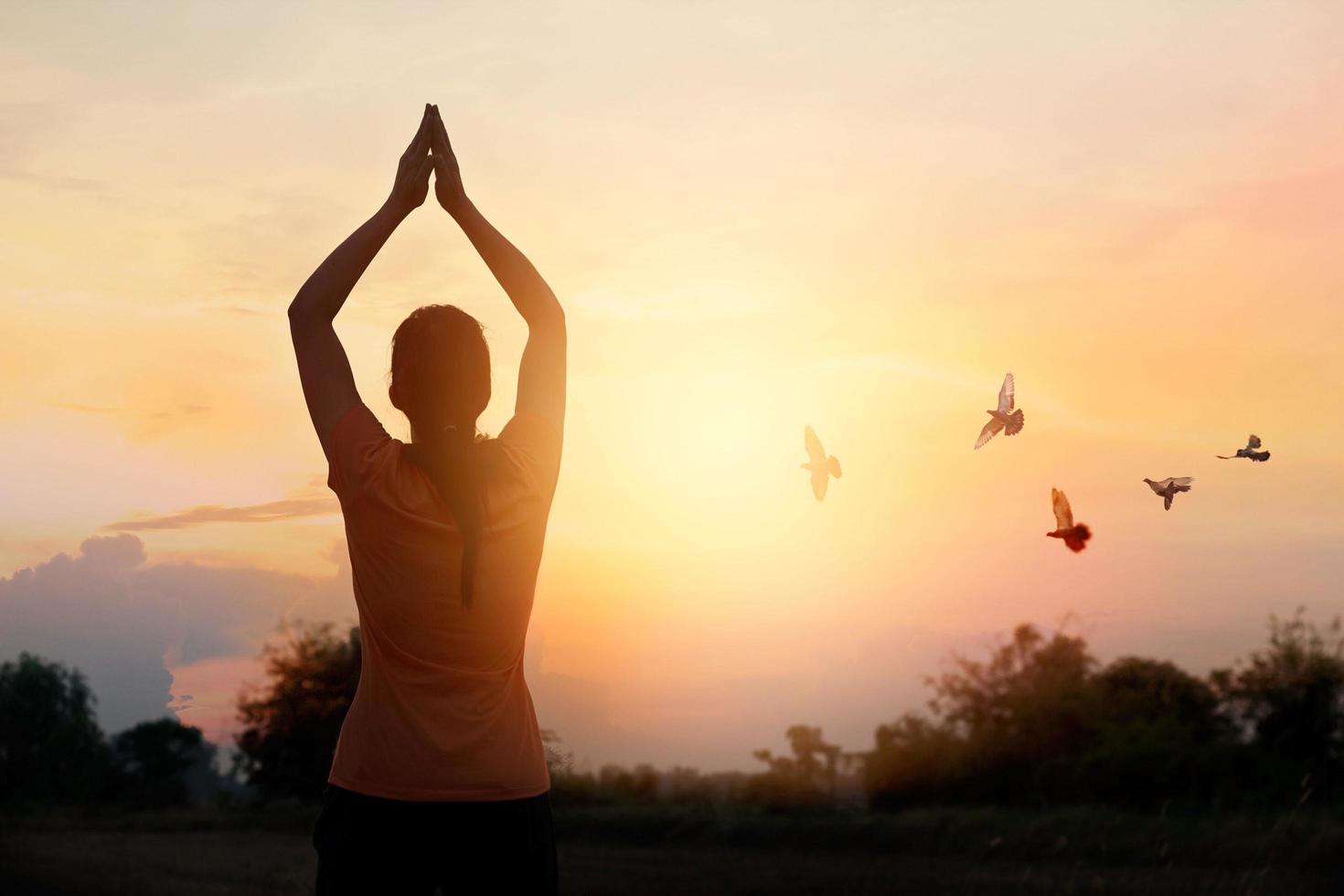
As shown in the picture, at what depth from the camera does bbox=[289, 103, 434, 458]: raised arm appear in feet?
10.8

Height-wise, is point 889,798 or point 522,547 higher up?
point 522,547

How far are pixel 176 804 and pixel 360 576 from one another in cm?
2123

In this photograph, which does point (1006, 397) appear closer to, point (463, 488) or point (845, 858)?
point (463, 488)

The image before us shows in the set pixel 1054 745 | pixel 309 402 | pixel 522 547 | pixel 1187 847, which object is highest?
pixel 309 402

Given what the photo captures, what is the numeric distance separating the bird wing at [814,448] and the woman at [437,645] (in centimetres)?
334

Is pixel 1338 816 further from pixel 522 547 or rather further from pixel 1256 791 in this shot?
pixel 522 547

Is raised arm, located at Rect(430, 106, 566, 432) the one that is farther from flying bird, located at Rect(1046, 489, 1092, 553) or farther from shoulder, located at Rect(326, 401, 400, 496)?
flying bird, located at Rect(1046, 489, 1092, 553)

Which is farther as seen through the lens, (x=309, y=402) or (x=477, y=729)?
(x=309, y=402)

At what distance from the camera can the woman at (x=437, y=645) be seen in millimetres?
3072

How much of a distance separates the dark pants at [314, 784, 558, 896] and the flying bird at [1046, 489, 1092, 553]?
3272 mm

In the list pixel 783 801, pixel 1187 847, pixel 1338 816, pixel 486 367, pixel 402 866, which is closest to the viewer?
pixel 402 866

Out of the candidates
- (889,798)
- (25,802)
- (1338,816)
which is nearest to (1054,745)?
(889,798)

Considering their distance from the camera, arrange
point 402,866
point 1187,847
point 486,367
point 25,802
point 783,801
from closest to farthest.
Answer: point 402,866
point 486,367
point 1187,847
point 783,801
point 25,802

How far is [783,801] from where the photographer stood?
15.3 metres
